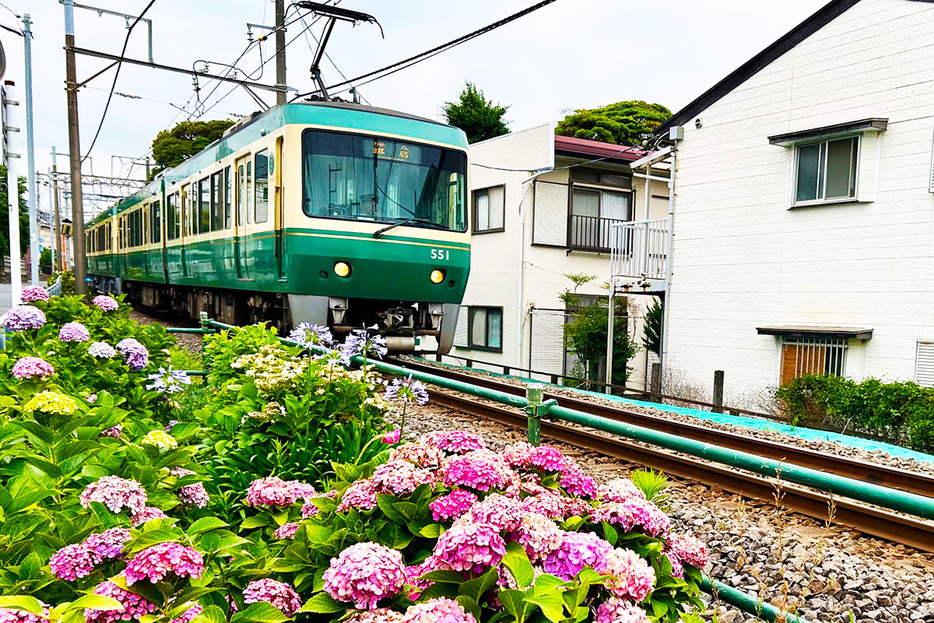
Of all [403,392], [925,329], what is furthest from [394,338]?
[925,329]

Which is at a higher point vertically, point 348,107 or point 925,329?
point 348,107

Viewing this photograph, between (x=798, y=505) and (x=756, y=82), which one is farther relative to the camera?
(x=756, y=82)

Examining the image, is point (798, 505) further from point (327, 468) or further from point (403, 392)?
point (327, 468)

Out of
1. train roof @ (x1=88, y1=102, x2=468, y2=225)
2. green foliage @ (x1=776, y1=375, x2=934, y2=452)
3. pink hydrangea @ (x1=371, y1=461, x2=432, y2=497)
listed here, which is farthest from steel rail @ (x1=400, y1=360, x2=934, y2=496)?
pink hydrangea @ (x1=371, y1=461, x2=432, y2=497)

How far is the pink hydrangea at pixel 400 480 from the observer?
1.65 metres

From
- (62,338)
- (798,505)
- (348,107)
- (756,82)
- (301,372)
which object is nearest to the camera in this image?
(301,372)

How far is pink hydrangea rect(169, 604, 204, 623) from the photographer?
1216 millimetres

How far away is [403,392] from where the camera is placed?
349 centimetres

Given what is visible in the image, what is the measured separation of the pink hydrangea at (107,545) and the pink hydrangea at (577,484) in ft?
3.70

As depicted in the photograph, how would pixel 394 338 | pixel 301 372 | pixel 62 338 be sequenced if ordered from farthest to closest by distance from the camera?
pixel 394 338 → pixel 62 338 → pixel 301 372

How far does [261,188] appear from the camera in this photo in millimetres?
9406

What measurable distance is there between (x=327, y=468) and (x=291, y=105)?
6.55m

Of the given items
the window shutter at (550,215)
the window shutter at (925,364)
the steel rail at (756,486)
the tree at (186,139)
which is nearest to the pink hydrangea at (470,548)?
the steel rail at (756,486)

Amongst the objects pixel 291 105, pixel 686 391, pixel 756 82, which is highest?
pixel 756 82
